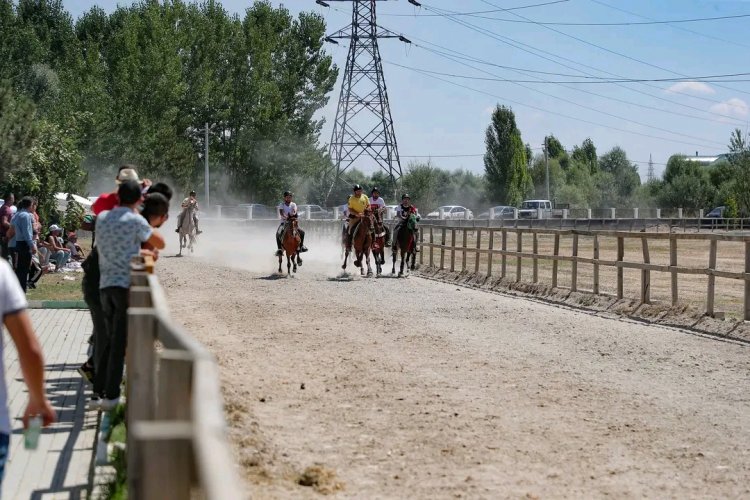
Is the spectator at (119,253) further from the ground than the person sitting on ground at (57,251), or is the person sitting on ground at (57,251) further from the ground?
the spectator at (119,253)

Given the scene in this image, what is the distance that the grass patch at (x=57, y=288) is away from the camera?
21.9m

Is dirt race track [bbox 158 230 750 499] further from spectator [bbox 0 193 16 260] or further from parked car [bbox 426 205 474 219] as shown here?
parked car [bbox 426 205 474 219]

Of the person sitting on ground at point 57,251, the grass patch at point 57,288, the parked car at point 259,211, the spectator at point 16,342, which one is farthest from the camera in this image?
the parked car at point 259,211

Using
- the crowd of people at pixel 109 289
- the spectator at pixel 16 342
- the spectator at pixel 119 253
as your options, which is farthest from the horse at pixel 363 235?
the spectator at pixel 16 342

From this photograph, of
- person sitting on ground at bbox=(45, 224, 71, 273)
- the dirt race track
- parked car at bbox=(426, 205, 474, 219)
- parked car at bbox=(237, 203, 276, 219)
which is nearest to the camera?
the dirt race track

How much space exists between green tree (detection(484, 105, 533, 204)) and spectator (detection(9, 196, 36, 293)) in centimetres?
9212

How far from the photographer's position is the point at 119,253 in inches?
332

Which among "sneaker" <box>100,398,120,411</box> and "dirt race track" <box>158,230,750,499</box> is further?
"sneaker" <box>100,398,120,411</box>

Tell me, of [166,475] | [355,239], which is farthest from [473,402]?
[355,239]

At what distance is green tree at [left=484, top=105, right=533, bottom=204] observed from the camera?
111062 millimetres

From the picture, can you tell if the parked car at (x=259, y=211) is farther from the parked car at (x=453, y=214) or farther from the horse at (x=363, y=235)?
the horse at (x=363, y=235)

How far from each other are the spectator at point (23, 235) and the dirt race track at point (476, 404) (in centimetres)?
303

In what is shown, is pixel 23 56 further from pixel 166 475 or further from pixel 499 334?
pixel 166 475

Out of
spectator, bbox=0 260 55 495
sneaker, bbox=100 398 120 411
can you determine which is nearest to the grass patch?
sneaker, bbox=100 398 120 411
